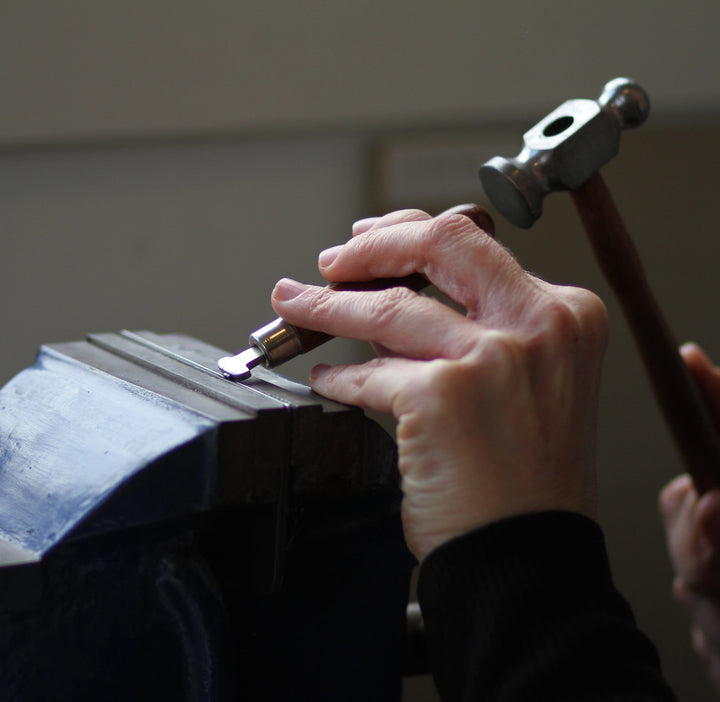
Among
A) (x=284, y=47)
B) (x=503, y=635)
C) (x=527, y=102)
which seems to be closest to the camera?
(x=503, y=635)

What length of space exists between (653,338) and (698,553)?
24 cm

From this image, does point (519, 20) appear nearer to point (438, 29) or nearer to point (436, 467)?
point (438, 29)

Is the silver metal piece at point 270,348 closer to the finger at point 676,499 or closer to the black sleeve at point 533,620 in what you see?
the black sleeve at point 533,620

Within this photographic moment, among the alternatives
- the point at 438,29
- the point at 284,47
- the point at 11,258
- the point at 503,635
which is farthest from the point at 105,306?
the point at 503,635

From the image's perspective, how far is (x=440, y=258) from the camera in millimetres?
647

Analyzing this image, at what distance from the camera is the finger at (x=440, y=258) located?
2.07 ft

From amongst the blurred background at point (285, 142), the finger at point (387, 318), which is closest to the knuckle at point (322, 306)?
the finger at point (387, 318)

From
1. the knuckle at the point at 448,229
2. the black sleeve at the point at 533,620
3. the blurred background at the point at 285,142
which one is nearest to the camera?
the black sleeve at the point at 533,620

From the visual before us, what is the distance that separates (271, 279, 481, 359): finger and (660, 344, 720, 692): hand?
413mm

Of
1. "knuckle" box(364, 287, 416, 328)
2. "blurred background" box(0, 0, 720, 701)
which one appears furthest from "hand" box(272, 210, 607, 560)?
"blurred background" box(0, 0, 720, 701)

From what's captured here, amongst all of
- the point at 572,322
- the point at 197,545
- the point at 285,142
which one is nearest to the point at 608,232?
the point at 572,322

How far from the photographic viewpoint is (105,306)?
1735 millimetres

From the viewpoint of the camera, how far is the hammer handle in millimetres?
857

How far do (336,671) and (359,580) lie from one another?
0.08m
